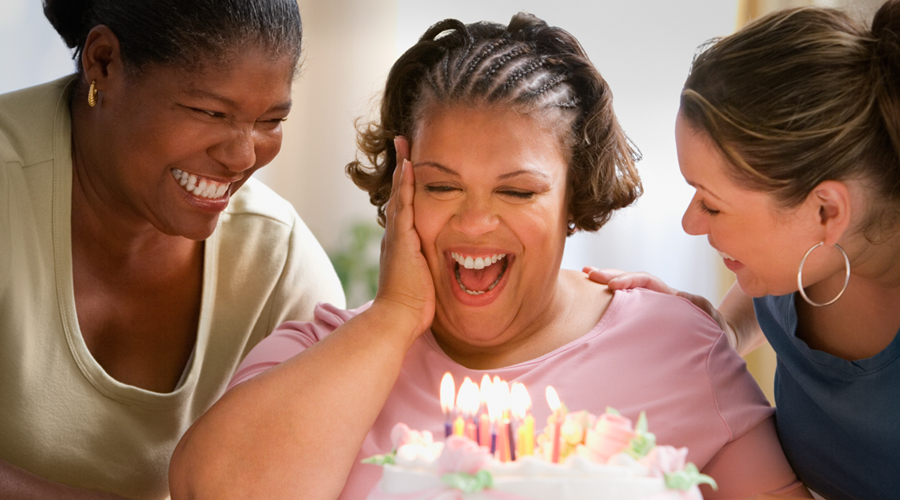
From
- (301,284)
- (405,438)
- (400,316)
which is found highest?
(405,438)

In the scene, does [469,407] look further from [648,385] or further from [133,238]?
[133,238]

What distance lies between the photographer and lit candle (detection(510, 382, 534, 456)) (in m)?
1.08

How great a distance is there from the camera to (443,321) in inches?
70.3

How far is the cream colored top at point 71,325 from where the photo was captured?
1.81 metres

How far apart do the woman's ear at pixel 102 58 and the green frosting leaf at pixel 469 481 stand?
3.99 feet

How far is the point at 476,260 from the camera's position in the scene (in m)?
1.69

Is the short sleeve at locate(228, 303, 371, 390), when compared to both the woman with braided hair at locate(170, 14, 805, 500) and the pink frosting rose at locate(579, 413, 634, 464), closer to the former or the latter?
the woman with braided hair at locate(170, 14, 805, 500)

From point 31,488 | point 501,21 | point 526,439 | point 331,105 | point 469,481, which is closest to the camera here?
point 469,481

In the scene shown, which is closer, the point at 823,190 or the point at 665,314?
the point at 823,190

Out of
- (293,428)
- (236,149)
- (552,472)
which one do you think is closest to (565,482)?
(552,472)

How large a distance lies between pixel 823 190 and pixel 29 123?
1687 mm

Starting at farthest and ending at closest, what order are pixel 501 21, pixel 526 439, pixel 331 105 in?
pixel 331 105
pixel 501 21
pixel 526 439

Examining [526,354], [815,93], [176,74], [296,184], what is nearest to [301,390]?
[526,354]

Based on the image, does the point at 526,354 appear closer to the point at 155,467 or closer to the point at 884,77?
the point at 884,77
